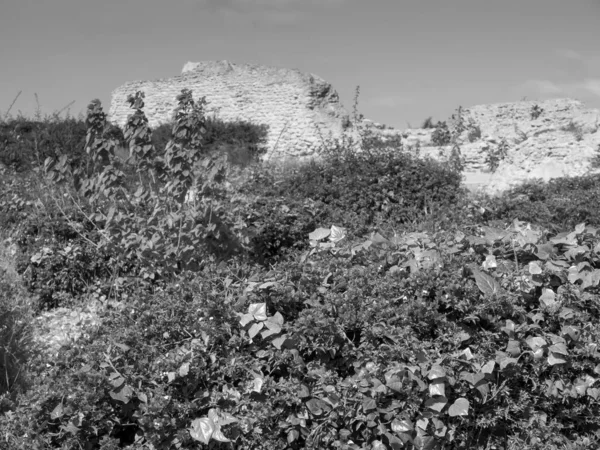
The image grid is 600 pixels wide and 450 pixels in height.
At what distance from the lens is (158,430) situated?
2.69 m

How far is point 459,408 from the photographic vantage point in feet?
8.94

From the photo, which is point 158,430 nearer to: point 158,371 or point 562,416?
point 158,371

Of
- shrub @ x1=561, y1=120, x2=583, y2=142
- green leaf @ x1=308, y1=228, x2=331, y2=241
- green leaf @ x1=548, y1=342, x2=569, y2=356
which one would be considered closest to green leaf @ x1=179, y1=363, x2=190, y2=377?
green leaf @ x1=308, y1=228, x2=331, y2=241

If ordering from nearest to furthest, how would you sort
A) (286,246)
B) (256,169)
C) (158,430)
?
1. (158,430)
2. (286,246)
3. (256,169)

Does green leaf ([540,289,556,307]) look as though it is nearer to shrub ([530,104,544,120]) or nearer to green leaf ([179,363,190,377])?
green leaf ([179,363,190,377])

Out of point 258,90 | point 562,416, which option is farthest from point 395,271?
point 258,90

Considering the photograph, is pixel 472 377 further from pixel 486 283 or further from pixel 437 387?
pixel 486 283

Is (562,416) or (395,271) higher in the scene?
(395,271)

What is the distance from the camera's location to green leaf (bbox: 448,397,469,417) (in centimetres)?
271

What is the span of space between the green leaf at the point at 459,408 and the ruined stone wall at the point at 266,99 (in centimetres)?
1290

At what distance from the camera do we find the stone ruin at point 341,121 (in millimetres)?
10500

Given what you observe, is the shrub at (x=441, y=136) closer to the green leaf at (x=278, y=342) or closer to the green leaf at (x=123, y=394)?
the green leaf at (x=278, y=342)

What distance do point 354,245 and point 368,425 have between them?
1188 mm

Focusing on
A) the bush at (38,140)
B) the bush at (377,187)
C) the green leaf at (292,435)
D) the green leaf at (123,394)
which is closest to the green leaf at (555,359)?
the green leaf at (292,435)
